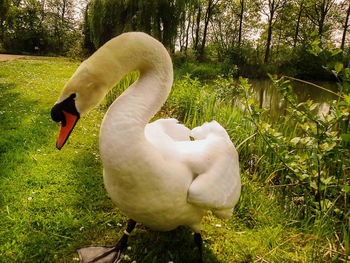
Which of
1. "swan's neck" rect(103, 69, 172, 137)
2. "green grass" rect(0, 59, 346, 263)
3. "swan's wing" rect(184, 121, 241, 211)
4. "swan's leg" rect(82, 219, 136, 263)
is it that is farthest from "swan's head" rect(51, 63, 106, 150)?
"green grass" rect(0, 59, 346, 263)

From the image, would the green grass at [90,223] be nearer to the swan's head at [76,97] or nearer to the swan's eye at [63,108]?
the swan's head at [76,97]

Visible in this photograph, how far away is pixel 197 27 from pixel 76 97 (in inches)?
1134

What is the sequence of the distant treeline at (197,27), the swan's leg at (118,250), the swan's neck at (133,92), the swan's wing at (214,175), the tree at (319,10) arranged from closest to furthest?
1. the swan's neck at (133,92)
2. the swan's wing at (214,175)
3. the swan's leg at (118,250)
4. the distant treeline at (197,27)
5. the tree at (319,10)

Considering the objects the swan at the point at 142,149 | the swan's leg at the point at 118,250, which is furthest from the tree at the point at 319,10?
the swan's leg at the point at 118,250

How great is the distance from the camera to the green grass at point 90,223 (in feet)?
6.44

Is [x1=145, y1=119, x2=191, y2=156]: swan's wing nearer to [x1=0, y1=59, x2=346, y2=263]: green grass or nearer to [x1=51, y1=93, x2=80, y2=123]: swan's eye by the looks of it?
[x1=51, y1=93, x2=80, y2=123]: swan's eye

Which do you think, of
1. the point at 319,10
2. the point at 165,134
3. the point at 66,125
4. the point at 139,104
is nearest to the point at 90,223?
the point at 165,134

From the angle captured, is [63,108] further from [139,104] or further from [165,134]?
[165,134]

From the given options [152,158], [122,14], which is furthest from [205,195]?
[122,14]

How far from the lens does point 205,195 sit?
4.75ft

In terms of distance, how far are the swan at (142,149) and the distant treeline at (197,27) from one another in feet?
28.3

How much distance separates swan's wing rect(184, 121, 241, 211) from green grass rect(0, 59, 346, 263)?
2.45 feet

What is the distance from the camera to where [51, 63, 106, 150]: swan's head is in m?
1.29

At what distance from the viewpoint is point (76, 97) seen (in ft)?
4.31
